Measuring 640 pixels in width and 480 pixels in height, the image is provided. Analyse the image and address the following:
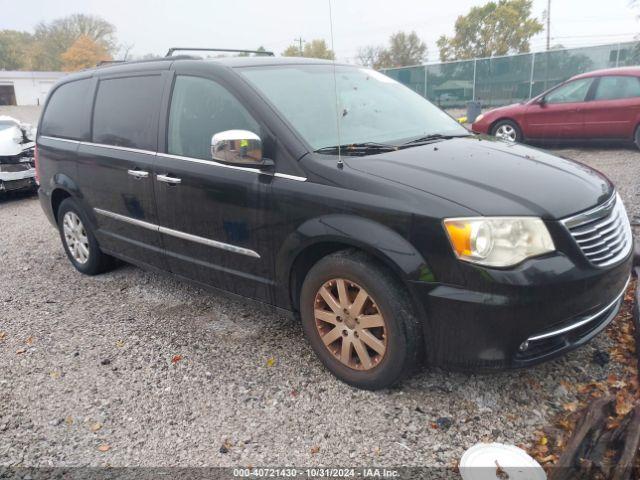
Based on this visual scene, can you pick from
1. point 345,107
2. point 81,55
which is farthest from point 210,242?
point 81,55

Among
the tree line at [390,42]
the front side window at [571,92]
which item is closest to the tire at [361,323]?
the front side window at [571,92]

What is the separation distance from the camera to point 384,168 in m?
2.72

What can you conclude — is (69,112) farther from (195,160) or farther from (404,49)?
(404,49)

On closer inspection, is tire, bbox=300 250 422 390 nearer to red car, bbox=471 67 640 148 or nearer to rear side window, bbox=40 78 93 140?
rear side window, bbox=40 78 93 140

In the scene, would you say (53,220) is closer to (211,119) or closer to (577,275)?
(211,119)

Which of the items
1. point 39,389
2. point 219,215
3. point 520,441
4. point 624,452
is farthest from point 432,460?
point 39,389

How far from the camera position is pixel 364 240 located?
257 cm

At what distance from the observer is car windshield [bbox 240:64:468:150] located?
3.11 meters

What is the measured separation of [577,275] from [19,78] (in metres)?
73.6

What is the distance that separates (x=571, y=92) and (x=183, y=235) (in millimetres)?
8952

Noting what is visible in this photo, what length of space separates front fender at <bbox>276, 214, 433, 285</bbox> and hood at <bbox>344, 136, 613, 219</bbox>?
269 mm

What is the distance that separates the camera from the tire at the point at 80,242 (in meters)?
4.71

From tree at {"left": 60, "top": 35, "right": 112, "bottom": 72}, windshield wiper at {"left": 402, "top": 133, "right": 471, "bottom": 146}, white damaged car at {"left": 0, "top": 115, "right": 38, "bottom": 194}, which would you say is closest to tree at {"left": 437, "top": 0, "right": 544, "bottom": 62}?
tree at {"left": 60, "top": 35, "right": 112, "bottom": 72}

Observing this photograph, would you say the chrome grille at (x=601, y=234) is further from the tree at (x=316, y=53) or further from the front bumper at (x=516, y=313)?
the tree at (x=316, y=53)
